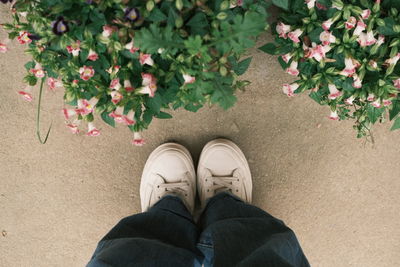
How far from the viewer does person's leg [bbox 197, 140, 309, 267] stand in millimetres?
955

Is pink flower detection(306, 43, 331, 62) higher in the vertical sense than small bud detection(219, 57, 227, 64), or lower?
lower

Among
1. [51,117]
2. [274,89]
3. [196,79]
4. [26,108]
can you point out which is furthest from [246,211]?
[26,108]

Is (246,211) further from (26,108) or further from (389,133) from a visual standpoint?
(26,108)

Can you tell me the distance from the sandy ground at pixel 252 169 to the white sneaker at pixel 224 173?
0.19 feet

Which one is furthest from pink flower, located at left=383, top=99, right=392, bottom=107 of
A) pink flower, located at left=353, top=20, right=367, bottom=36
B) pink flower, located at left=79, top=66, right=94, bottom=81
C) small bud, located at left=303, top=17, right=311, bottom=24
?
pink flower, located at left=79, top=66, right=94, bottom=81

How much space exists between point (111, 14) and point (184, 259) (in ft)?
2.50

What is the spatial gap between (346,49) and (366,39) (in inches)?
2.2

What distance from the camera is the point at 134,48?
0.82 meters

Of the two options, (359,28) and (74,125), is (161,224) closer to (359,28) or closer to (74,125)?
(74,125)

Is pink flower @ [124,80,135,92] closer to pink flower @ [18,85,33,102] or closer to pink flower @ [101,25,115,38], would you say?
pink flower @ [101,25,115,38]

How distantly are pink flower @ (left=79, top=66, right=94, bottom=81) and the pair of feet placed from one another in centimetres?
61

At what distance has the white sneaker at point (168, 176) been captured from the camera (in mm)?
1405

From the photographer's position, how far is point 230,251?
97cm

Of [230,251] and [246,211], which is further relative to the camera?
[246,211]
